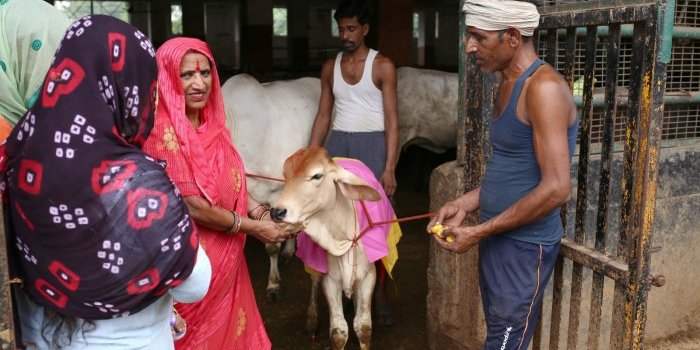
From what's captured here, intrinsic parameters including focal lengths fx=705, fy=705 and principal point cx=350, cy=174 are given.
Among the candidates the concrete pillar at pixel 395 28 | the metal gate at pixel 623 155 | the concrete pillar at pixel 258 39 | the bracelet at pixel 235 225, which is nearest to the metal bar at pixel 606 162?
the metal gate at pixel 623 155

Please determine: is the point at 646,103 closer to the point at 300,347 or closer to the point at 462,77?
the point at 462,77

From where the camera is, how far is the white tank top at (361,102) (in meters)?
4.11

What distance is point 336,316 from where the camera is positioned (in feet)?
11.4

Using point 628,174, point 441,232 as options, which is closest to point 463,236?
point 441,232

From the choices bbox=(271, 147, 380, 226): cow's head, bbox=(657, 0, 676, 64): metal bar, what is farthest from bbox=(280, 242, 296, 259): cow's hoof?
bbox=(657, 0, 676, 64): metal bar

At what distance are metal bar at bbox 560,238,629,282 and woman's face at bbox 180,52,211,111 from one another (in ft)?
4.80

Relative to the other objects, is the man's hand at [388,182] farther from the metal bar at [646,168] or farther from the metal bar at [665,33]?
the metal bar at [665,33]

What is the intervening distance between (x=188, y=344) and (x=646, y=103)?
71.2 inches

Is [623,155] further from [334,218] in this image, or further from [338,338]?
[338,338]

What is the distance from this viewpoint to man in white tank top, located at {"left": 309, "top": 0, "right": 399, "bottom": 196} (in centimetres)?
409

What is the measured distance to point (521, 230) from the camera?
2.36 m

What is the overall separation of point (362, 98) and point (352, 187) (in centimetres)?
104

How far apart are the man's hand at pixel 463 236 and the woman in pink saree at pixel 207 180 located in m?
0.74

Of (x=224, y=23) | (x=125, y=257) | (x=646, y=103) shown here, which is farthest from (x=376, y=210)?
(x=224, y=23)
